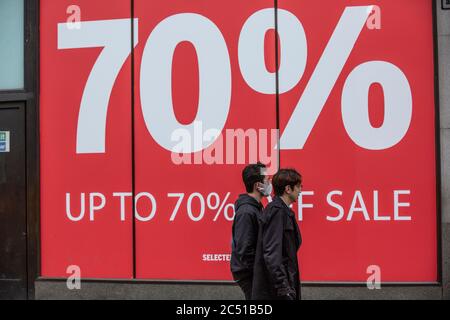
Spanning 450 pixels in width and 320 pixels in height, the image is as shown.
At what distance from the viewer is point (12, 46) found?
7.66m

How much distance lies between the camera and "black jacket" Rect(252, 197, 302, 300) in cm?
406

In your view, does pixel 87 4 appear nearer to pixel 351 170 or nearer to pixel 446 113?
pixel 351 170

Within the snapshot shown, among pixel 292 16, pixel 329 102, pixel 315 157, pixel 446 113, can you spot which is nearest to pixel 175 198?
pixel 315 157

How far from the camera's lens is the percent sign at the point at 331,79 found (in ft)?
22.1

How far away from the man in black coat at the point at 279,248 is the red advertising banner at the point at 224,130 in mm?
2505

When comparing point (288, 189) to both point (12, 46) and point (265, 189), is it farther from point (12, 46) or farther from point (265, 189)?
point (12, 46)

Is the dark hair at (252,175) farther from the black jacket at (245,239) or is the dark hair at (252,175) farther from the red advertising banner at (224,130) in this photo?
the red advertising banner at (224,130)

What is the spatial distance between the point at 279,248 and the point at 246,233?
1.62ft

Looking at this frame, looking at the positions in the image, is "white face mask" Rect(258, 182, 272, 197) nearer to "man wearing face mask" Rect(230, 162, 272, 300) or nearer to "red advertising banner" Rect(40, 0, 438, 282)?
"man wearing face mask" Rect(230, 162, 272, 300)

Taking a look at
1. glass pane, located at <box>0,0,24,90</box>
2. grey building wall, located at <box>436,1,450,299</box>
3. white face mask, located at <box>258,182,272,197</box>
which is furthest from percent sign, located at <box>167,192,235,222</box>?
glass pane, located at <box>0,0,24,90</box>

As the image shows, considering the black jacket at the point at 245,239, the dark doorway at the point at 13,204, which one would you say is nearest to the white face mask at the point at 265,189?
the black jacket at the point at 245,239

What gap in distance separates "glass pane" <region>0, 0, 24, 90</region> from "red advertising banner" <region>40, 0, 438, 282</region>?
1.44 ft

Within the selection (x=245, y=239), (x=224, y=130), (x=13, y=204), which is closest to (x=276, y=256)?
(x=245, y=239)

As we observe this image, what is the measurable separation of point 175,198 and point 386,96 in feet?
10.4
